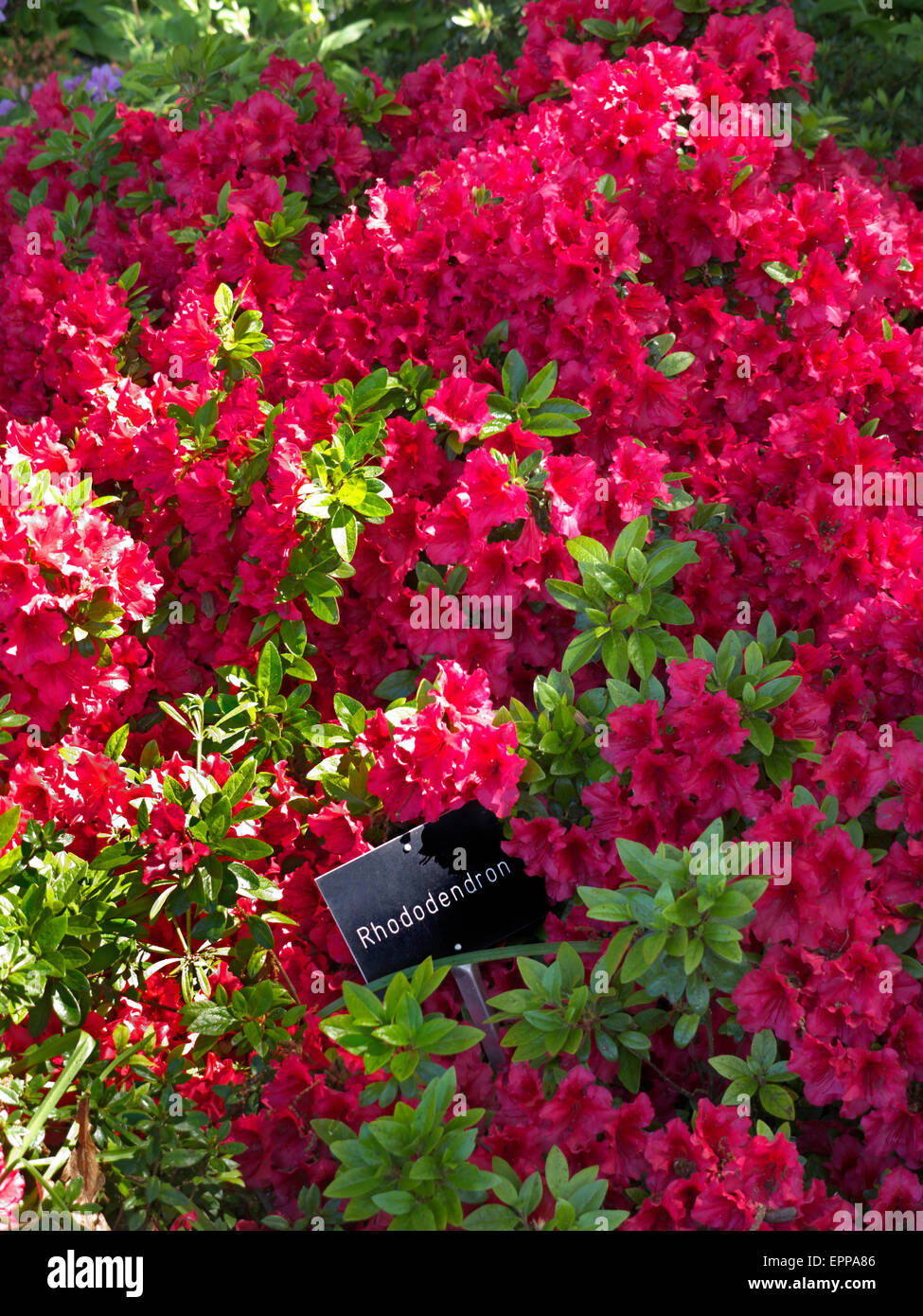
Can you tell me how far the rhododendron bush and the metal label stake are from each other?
4 centimetres

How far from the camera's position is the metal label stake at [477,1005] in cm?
152

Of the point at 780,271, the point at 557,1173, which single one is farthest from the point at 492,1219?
the point at 780,271

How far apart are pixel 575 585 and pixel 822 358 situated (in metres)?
0.60

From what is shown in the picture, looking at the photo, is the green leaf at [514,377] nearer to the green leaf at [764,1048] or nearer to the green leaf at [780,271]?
the green leaf at [780,271]

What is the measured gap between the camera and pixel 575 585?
5.27ft

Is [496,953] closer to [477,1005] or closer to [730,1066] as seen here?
[477,1005]

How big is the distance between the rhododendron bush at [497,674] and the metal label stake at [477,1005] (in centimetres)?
4

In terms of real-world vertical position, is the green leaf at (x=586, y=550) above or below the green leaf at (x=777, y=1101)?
above

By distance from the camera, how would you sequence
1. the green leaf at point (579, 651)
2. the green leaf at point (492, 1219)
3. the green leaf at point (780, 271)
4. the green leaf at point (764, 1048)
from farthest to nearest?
the green leaf at point (780, 271)
the green leaf at point (579, 651)
the green leaf at point (764, 1048)
the green leaf at point (492, 1219)

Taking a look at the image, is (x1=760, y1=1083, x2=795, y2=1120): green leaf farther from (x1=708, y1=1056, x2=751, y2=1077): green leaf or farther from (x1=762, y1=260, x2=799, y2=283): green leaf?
(x1=762, y1=260, x2=799, y2=283): green leaf

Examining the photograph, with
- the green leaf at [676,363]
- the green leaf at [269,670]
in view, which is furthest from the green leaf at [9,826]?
the green leaf at [676,363]

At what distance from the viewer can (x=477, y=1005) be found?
1.54 meters

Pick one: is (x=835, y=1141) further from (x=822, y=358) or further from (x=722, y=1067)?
(x=822, y=358)
